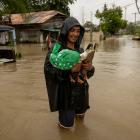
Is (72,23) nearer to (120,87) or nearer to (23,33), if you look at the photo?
(120,87)

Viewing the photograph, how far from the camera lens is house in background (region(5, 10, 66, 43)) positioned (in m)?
36.1

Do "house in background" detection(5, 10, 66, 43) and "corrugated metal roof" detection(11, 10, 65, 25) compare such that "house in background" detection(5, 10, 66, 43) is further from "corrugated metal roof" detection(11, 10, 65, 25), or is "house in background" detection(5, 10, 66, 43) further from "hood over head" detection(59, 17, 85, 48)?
"hood over head" detection(59, 17, 85, 48)

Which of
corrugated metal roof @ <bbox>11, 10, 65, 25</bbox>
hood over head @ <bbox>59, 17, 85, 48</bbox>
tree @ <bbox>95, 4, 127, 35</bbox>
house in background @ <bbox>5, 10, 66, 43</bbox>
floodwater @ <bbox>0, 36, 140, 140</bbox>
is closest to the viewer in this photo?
hood over head @ <bbox>59, 17, 85, 48</bbox>

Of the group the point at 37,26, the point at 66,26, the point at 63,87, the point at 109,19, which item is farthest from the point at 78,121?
the point at 109,19

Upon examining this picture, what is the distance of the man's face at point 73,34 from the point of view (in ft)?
12.9

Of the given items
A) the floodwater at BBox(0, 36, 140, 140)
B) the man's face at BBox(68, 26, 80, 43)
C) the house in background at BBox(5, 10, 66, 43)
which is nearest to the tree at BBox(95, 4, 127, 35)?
the house in background at BBox(5, 10, 66, 43)

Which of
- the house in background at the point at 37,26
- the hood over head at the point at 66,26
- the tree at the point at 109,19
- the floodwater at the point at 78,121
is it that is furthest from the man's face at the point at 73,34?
the tree at the point at 109,19

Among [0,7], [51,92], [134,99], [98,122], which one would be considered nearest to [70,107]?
[51,92]

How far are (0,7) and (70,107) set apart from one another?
8.06 m

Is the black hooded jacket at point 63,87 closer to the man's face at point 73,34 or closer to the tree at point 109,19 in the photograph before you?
the man's face at point 73,34

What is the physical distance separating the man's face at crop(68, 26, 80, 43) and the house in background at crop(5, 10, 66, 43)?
1242 inches

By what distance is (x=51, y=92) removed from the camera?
13.5ft

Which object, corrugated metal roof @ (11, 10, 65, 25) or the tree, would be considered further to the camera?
the tree

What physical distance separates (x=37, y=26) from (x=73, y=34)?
32.8 m
